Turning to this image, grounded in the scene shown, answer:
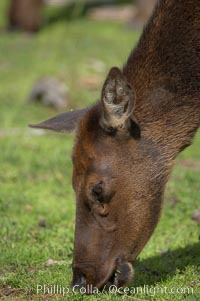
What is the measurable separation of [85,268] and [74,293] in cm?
20

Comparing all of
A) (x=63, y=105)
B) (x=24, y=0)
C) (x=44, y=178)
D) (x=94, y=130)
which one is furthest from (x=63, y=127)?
(x=24, y=0)

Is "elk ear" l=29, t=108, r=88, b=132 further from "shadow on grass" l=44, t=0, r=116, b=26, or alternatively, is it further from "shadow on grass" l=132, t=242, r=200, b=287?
"shadow on grass" l=44, t=0, r=116, b=26

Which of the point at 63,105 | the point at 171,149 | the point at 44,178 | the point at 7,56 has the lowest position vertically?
the point at 7,56

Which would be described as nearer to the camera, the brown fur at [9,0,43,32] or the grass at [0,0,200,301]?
the grass at [0,0,200,301]

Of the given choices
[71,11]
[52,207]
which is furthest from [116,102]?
[71,11]

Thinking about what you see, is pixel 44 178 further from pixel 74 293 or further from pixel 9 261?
pixel 74 293

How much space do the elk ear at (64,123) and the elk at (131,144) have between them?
0.01 metres

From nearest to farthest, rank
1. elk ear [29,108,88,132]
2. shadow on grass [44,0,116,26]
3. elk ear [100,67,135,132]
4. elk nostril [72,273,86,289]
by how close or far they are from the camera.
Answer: elk ear [100,67,135,132], elk nostril [72,273,86,289], elk ear [29,108,88,132], shadow on grass [44,0,116,26]

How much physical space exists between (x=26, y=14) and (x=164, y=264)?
53.1 ft

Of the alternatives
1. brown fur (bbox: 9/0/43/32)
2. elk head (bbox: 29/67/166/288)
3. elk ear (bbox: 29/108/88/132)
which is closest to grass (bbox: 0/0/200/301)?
elk head (bbox: 29/67/166/288)

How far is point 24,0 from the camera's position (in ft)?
71.1

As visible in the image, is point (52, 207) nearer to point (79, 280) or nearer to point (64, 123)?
point (64, 123)

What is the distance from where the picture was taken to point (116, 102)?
568cm

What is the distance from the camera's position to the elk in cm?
576
